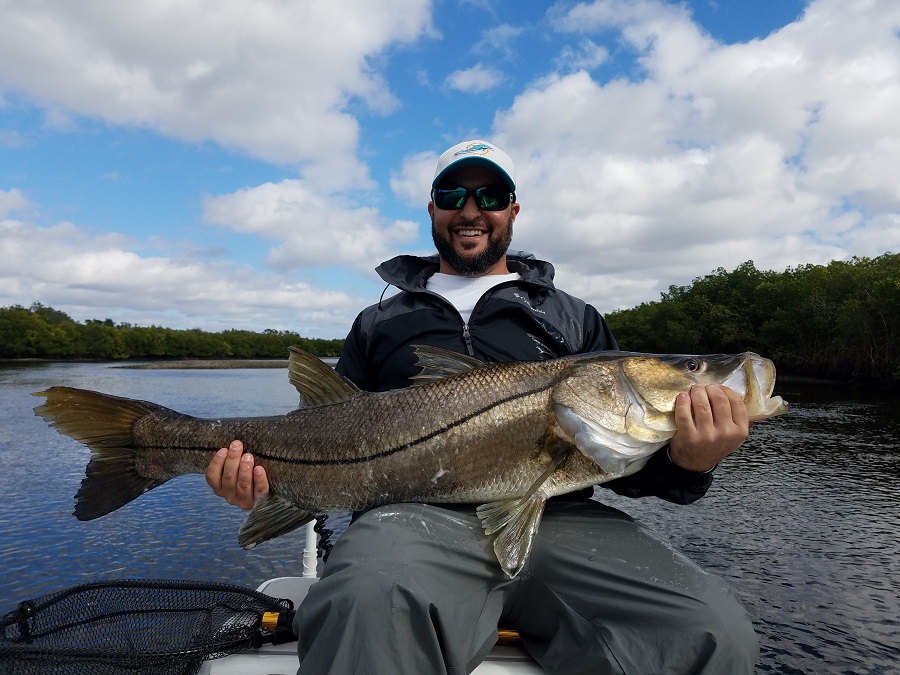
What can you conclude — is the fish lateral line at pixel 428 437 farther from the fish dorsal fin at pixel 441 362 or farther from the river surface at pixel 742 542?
the river surface at pixel 742 542

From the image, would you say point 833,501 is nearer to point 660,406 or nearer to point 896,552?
point 896,552

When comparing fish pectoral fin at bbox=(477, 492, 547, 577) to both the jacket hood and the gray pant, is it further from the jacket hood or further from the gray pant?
the jacket hood

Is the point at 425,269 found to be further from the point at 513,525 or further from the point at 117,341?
the point at 117,341

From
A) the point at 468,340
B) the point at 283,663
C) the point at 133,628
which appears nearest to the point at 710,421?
the point at 468,340

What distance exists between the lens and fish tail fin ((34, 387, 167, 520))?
3.44 meters

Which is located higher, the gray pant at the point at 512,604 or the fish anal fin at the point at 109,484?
the fish anal fin at the point at 109,484

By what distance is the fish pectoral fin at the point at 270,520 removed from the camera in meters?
3.29

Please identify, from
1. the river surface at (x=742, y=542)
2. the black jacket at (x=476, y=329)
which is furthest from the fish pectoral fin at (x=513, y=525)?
the river surface at (x=742, y=542)

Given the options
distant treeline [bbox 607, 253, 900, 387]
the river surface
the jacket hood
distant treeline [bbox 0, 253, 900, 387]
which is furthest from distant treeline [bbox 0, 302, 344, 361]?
the jacket hood

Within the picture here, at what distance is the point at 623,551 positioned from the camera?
2.94 m

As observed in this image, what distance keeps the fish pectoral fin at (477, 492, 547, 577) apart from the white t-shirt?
1.46m

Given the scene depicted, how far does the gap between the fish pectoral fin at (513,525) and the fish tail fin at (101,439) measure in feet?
6.68

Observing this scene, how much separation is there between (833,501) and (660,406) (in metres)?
12.9

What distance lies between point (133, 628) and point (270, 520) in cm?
98
